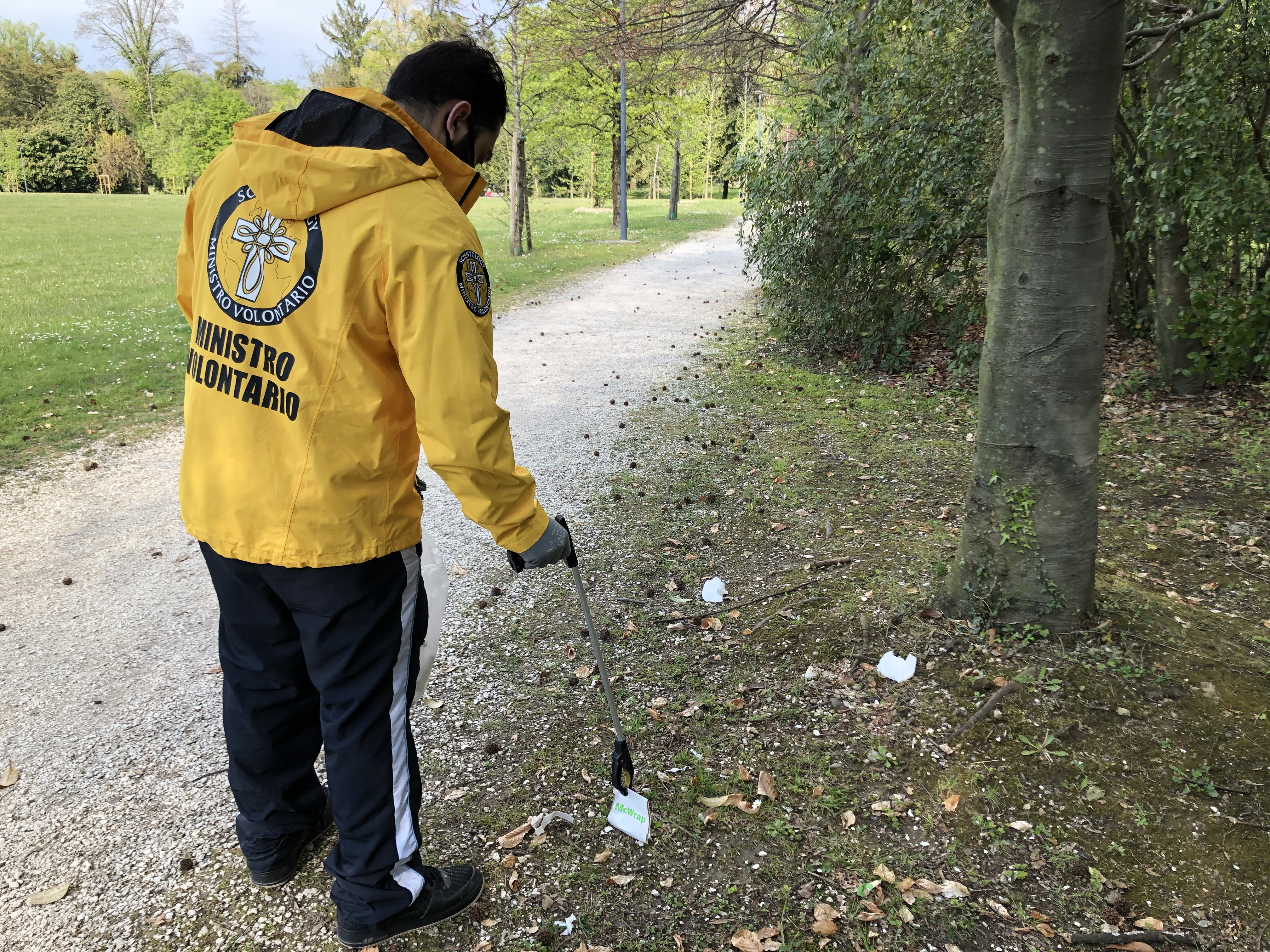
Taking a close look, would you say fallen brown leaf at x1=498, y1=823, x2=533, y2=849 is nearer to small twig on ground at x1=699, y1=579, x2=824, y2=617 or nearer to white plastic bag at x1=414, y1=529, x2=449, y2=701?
white plastic bag at x1=414, y1=529, x2=449, y2=701

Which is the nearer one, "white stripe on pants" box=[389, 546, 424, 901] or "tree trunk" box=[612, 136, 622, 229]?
"white stripe on pants" box=[389, 546, 424, 901]

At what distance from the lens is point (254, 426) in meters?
1.97

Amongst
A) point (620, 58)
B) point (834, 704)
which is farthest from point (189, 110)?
point (834, 704)

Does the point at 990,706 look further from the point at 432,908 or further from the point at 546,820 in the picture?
the point at 432,908

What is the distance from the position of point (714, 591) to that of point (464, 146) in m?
2.71

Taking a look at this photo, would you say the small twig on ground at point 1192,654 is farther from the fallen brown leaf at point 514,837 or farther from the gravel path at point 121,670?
the gravel path at point 121,670

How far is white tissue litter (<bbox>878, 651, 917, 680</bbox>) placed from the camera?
339 cm

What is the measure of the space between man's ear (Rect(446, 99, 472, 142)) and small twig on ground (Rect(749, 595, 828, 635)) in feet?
8.77

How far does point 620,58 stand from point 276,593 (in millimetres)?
9831

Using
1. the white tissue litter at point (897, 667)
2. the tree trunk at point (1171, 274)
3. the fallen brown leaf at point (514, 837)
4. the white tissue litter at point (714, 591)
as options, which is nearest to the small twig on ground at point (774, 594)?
the white tissue litter at point (714, 591)

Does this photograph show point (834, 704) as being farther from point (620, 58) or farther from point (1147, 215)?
point (620, 58)

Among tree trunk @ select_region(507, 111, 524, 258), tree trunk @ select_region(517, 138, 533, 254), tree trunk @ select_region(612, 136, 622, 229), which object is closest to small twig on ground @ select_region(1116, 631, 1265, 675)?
tree trunk @ select_region(507, 111, 524, 258)

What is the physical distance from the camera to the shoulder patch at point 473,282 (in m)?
1.88

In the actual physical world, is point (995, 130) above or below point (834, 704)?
above
